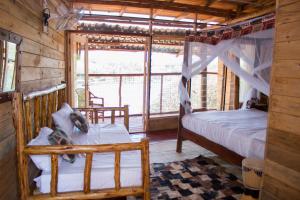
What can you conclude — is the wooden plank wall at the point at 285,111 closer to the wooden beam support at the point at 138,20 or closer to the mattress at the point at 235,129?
the mattress at the point at 235,129

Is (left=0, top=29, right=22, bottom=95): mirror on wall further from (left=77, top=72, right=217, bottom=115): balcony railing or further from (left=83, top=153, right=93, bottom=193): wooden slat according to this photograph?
(left=77, top=72, right=217, bottom=115): balcony railing

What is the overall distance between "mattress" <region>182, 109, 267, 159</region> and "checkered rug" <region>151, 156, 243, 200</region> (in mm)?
436

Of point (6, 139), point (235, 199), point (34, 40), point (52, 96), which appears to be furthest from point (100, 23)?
point (235, 199)

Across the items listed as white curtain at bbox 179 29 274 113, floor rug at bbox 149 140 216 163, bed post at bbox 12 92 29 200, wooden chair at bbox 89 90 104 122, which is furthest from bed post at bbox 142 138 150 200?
wooden chair at bbox 89 90 104 122

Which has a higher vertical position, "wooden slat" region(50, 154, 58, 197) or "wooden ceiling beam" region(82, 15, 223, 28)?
"wooden ceiling beam" region(82, 15, 223, 28)

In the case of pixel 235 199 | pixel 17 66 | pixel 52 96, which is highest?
pixel 17 66

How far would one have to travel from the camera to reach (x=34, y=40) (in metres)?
2.23

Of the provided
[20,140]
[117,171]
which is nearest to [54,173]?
[20,140]

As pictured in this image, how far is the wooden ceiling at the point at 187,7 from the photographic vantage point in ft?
14.9

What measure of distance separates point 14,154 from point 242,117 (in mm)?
3272

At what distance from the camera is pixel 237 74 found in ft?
10.9

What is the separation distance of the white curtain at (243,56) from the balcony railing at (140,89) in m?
1.77

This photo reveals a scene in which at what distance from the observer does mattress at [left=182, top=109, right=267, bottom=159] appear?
2605mm

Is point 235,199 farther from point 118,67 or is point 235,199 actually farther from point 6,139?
point 118,67
